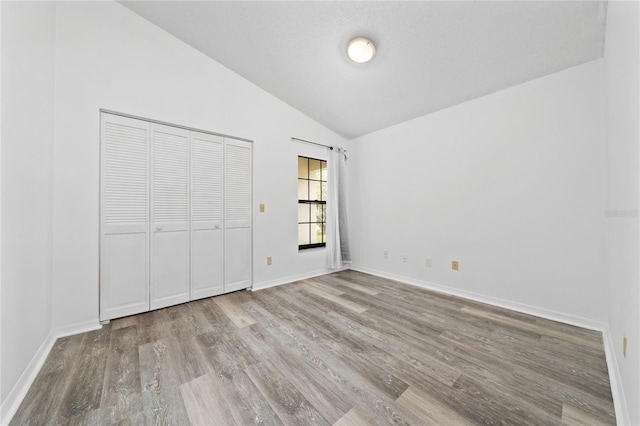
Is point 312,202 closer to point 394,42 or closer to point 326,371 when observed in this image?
point 394,42

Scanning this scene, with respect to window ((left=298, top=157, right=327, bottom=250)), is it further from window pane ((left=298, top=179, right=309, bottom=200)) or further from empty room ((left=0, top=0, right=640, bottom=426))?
empty room ((left=0, top=0, right=640, bottom=426))

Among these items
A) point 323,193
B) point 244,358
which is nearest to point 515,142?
point 323,193

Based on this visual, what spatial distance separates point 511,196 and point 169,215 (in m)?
3.58

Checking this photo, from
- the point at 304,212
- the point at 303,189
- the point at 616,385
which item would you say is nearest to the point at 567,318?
the point at 616,385

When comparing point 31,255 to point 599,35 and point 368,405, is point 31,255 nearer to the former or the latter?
point 368,405

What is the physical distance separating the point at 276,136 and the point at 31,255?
2577 mm

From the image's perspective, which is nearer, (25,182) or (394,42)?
(25,182)

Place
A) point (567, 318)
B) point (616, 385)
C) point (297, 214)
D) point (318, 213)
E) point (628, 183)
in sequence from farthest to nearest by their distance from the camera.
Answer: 1. point (318, 213)
2. point (297, 214)
3. point (567, 318)
4. point (616, 385)
5. point (628, 183)

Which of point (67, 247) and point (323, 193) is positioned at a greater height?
point (323, 193)

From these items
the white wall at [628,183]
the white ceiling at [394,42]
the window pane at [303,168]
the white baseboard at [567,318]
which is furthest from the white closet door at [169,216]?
the white wall at [628,183]

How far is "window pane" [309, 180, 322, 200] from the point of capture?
157 inches

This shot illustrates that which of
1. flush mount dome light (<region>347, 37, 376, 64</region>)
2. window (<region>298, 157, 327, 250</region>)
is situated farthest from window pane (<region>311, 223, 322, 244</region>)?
flush mount dome light (<region>347, 37, 376, 64</region>)

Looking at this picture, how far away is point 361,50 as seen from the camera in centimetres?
233

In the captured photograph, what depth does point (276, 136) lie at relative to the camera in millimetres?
3346
